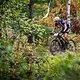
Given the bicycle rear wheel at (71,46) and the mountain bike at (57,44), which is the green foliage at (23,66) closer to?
the mountain bike at (57,44)

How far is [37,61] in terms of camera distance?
862 centimetres

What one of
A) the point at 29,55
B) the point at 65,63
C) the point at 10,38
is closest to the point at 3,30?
the point at 10,38

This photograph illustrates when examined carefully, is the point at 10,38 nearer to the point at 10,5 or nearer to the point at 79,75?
the point at 10,5

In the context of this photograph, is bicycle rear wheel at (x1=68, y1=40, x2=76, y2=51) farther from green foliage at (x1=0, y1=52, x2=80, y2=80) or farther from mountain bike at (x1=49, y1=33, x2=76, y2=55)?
green foliage at (x1=0, y1=52, x2=80, y2=80)

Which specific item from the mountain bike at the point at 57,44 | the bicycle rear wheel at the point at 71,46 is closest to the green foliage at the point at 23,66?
the mountain bike at the point at 57,44

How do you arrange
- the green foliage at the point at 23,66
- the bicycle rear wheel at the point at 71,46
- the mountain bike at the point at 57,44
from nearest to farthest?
1. the green foliage at the point at 23,66
2. the mountain bike at the point at 57,44
3. the bicycle rear wheel at the point at 71,46

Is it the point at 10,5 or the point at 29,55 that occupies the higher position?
the point at 10,5

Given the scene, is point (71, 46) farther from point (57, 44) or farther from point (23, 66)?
point (23, 66)

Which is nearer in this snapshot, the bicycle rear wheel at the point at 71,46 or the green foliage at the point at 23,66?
the green foliage at the point at 23,66

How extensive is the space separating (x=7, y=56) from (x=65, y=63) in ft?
10.3

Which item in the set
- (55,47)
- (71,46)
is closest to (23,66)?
(55,47)

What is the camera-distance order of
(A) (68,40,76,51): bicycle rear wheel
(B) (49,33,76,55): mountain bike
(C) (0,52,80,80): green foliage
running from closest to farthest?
(C) (0,52,80,80): green foliage < (B) (49,33,76,55): mountain bike < (A) (68,40,76,51): bicycle rear wheel

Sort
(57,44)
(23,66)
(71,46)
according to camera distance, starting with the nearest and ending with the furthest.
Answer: (23,66) → (57,44) → (71,46)

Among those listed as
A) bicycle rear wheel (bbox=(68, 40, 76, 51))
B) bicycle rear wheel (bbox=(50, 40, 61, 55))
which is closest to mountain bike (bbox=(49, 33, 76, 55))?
bicycle rear wheel (bbox=(50, 40, 61, 55))
